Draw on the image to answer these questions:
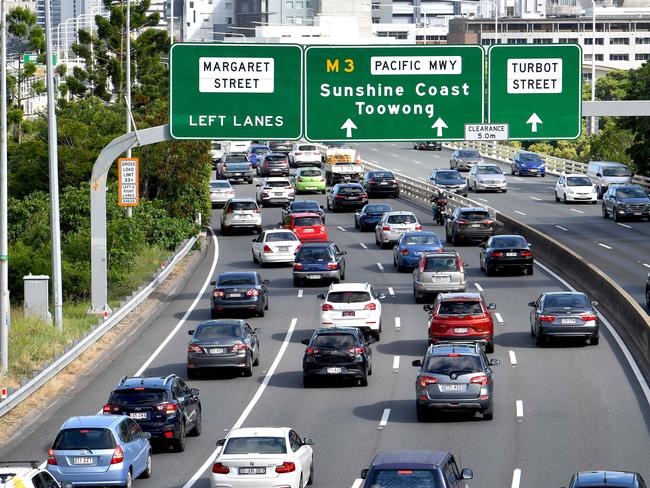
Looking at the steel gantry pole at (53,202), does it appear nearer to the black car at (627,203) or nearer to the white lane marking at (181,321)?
the white lane marking at (181,321)

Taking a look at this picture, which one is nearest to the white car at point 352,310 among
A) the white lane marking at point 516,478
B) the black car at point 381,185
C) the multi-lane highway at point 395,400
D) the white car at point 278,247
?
the multi-lane highway at point 395,400

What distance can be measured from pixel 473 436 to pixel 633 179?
57.3 meters

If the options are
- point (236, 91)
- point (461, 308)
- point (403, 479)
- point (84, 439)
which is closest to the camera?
point (403, 479)

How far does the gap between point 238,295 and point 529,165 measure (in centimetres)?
5302

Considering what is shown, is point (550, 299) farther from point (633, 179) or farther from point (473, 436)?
point (633, 179)

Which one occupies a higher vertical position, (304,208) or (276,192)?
(276,192)

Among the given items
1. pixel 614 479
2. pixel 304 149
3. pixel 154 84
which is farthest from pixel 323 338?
pixel 304 149

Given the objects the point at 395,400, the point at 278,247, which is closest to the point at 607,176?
the point at 278,247

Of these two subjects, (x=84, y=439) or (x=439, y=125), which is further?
(x=439, y=125)

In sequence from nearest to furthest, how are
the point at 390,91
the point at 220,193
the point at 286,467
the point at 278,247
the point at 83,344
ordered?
the point at 286,467 → the point at 390,91 → the point at 83,344 → the point at 278,247 → the point at 220,193

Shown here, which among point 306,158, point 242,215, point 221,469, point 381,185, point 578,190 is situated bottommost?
point 221,469

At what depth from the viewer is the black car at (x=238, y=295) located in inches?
1761

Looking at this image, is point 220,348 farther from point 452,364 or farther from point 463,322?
point 452,364

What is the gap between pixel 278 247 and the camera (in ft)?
184
